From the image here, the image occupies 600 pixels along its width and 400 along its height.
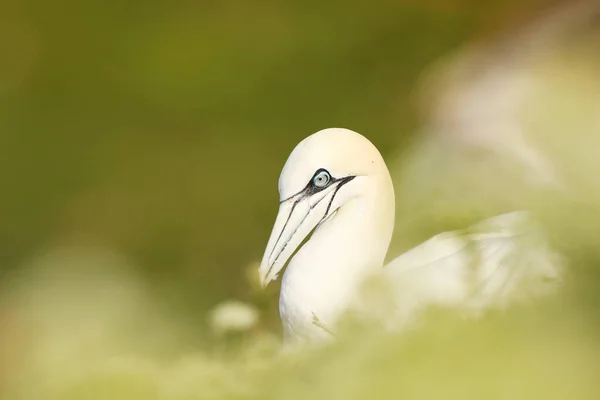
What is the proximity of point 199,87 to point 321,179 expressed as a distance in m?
0.52

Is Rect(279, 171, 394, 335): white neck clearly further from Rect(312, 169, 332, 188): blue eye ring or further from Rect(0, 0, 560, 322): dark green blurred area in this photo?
Rect(0, 0, 560, 322): dark green blurred area

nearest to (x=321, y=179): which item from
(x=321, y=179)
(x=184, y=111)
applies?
(x=321, y=179)

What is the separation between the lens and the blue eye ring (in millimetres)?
883

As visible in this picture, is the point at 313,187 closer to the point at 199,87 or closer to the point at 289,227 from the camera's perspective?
the point at 289,227

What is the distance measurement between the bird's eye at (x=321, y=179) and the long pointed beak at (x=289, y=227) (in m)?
0.02

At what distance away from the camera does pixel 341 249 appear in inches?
35.5

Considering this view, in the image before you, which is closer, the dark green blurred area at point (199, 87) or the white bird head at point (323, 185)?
the white bird head at point (323, 185)

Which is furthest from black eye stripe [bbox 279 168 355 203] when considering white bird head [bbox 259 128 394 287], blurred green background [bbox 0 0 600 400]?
blurred green background [bbox 0 0 600 400]

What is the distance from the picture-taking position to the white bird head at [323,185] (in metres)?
0.87

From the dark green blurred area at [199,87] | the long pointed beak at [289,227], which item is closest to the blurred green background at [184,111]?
the dark green blurred area at [199,87]

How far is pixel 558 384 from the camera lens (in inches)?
12.5

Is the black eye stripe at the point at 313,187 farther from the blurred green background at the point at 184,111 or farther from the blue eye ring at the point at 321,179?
the blurred green background at the point at 184,111

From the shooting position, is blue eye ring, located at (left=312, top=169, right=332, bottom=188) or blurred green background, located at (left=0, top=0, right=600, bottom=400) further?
blurred green background, located at (left=0, top=0, right=600, bottom=400)

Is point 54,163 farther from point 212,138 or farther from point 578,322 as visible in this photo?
point 578,322
